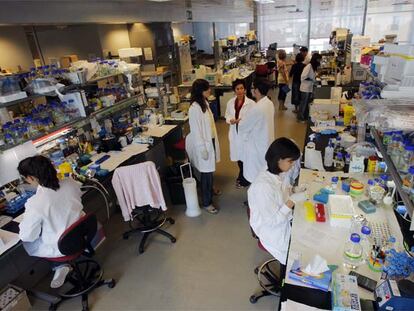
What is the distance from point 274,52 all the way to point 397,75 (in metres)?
9.82

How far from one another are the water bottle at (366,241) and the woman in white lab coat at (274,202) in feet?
1.52

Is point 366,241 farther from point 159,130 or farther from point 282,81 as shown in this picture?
point 282,81

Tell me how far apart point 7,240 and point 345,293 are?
247cm

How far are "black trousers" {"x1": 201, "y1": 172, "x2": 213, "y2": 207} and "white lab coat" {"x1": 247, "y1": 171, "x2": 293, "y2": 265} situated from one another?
155 cm

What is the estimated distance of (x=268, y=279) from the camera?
258 cm

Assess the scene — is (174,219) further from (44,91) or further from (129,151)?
(44,91)

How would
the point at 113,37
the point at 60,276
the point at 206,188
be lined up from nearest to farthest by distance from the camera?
the point at 60,276, the point at 206,188, the point at 113,37

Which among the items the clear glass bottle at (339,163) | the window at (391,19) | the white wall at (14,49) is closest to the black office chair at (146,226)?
the clear glass bottle at (339,163)

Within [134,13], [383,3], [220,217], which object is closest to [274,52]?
[383,3]

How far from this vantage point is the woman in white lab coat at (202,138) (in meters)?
3.34

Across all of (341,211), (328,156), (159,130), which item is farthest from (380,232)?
(159,130)

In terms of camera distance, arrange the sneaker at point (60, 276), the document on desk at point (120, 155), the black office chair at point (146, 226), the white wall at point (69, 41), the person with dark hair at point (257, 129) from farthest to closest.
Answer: the white wall at point (69, 41), the document on desk at point (120, 155), the person with dark hair at point (257, 129), the black office chair at point (146, 226), the sneaker at point (60, 276)

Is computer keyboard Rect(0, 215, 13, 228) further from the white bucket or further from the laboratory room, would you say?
the white bucket

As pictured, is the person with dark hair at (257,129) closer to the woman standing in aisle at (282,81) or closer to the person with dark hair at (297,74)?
the person with dark hair at (297,74)
